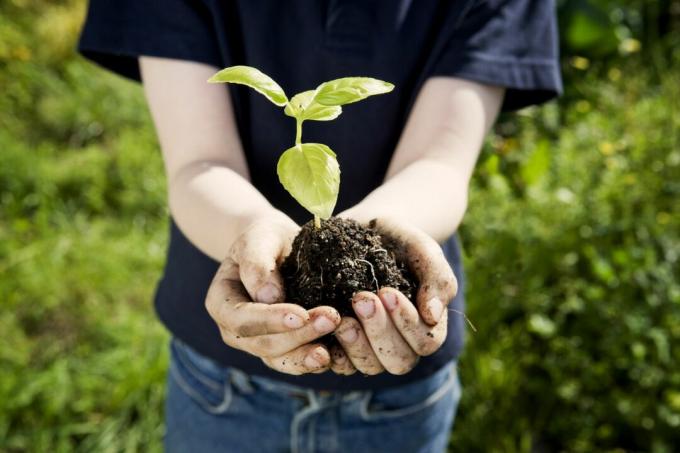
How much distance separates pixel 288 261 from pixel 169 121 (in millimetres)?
493

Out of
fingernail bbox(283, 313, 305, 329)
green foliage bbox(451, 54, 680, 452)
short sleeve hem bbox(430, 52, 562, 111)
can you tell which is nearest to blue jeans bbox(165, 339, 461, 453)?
fingernail bbox(283, 313, 305, 329)

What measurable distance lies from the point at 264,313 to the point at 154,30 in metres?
0.77

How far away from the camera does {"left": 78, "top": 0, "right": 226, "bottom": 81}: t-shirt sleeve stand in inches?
61.8

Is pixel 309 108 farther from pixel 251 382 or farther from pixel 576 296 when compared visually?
pixel 576 296

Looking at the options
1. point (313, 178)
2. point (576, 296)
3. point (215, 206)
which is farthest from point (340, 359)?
point (576, 296)

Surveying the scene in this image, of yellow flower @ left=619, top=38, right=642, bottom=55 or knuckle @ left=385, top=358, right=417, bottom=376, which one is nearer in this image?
Answer: knuckle @ left=385, top=358, right=417, bottom=376

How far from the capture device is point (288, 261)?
1.34 meters

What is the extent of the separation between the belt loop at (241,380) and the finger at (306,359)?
0.53 meters

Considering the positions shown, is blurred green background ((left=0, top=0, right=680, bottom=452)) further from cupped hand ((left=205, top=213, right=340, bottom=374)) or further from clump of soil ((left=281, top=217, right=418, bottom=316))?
cupped hand ((left=205, top=213, right=340, bottom=374))

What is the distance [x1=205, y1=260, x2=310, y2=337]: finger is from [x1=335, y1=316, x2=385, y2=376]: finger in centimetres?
Answer: 9

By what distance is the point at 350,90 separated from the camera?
1.16 meters

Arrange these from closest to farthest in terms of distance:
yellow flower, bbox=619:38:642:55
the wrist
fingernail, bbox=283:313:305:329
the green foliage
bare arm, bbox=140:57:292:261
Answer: fingernail, bbox=283:313:305:329
the wrist
bare arm, bbox=140:57:292:261
the green foliage
yellow flower, bbox=619:38:642:55

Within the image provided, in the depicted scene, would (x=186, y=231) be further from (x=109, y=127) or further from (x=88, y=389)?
(x=109, y=127)

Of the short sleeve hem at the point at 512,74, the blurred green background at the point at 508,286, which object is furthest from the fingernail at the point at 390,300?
the blurred green background at the point at 508,286
